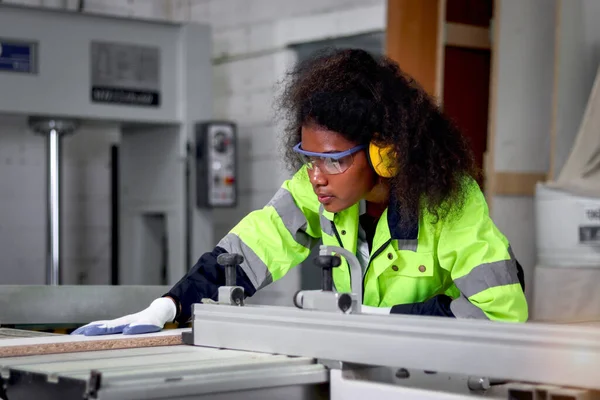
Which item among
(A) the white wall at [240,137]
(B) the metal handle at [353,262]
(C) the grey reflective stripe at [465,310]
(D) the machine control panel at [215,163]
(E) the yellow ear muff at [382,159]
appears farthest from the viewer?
(A) the white wall at [240,137]

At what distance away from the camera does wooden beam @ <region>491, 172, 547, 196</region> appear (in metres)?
3.12

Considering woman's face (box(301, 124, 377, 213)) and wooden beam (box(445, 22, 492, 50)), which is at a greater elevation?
wooden beam (box(445, 22, 492, 50))

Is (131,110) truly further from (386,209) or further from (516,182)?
(386,209)

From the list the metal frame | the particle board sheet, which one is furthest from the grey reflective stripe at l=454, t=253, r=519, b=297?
the particle board sheet

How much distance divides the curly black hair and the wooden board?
1.40 ft

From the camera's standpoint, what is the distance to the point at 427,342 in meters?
1.13

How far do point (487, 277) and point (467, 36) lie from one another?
1974mm

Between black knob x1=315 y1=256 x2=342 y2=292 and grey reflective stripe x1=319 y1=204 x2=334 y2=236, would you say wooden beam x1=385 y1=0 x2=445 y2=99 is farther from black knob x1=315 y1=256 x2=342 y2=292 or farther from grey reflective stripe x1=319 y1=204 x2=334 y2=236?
black knob x1=315 y1=256 x2=342 y2=292

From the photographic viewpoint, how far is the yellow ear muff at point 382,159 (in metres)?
1.57

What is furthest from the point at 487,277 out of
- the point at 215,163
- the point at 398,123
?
the point at 215,163

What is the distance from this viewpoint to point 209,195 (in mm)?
3926

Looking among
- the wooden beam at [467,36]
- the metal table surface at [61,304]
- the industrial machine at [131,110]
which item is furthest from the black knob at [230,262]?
the industrial machine at [131,110]

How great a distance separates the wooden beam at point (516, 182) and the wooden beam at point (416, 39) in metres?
0.36

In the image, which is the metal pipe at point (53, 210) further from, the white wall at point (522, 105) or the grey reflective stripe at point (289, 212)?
the grey reflective stripe at point (289, 212)
